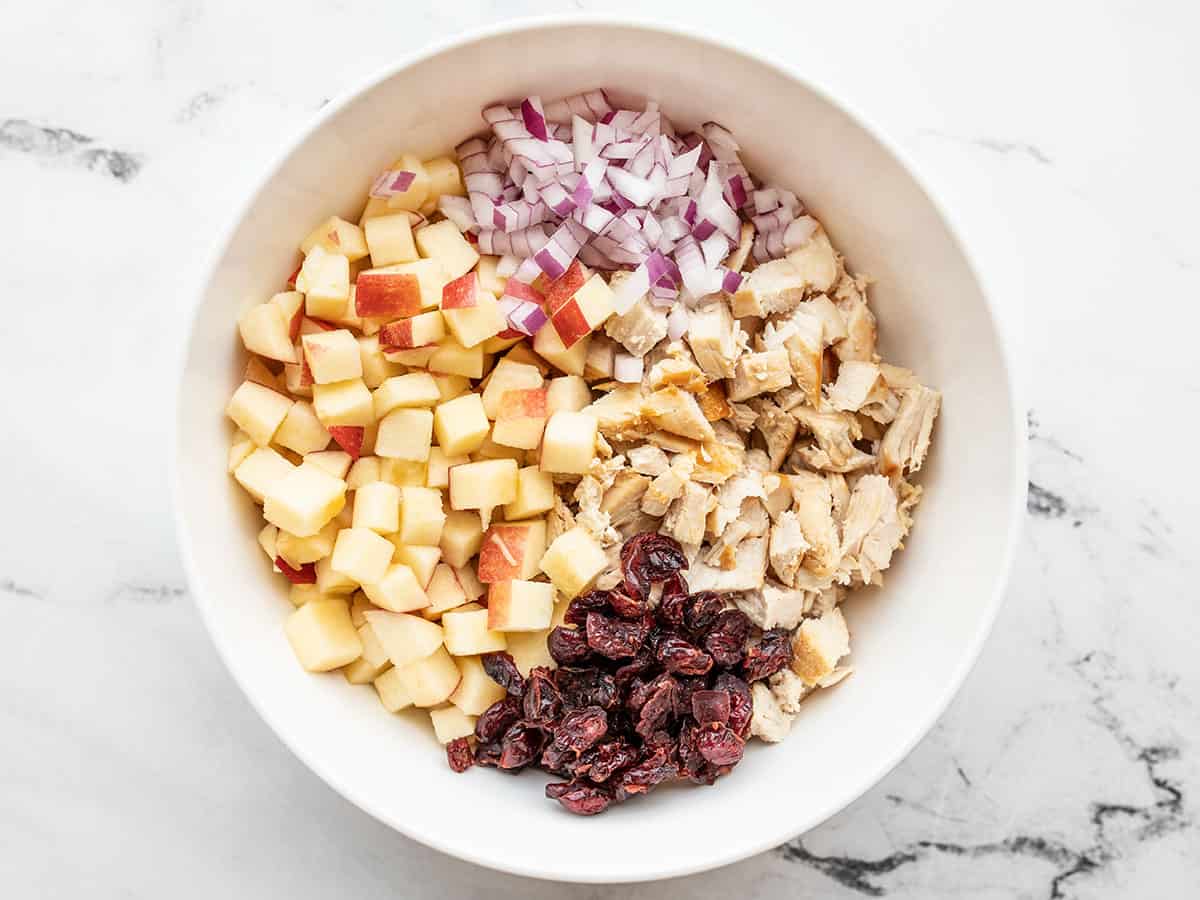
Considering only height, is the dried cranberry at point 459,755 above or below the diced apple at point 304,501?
below

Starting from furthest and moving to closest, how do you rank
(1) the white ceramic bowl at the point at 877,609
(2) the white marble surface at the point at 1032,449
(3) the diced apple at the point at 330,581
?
1. (2) the white marble surface at the point at 1032,449
2. (3) the diced apple at the point at 330,581
3. (1) the white ceramic bowl at the point at 877,609

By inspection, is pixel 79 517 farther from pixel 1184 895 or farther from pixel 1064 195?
pixel 1184 895

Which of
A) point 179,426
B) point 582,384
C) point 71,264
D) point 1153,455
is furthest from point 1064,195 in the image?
point 71,264

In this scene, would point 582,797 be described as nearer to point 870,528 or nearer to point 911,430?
point 870,528

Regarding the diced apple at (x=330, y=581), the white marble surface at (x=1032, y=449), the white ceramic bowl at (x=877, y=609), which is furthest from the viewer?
the white marble surface at (x=1032, y=449)

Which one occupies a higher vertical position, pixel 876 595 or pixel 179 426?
pixel 179 426

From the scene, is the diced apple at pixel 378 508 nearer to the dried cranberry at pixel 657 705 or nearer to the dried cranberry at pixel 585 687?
the dried cranberry at pixel 585 687

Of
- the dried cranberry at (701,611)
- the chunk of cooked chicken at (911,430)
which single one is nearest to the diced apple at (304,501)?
the dried cranberry at (701,611)
